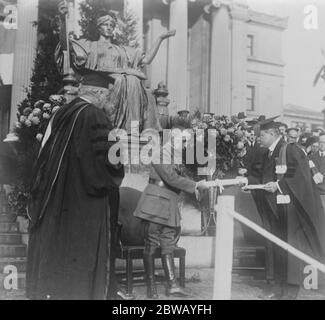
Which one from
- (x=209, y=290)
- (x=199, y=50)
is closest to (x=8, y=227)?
(x=209, y=290)

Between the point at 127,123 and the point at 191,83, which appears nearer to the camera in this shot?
the point at 127,123

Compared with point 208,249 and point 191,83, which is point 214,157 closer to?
point 208,249

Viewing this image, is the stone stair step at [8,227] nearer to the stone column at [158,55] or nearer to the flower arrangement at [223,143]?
the flower arrangement at [223,143]

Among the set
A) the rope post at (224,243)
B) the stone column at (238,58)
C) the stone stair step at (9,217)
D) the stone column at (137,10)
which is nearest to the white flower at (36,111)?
the stone stair step at (9,217)

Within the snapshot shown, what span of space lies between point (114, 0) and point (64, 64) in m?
12.8

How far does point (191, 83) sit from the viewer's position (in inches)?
1034

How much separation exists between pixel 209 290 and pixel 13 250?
9.91 ft

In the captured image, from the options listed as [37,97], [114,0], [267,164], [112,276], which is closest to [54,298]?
[112,276]

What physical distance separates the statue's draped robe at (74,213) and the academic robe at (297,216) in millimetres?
2188

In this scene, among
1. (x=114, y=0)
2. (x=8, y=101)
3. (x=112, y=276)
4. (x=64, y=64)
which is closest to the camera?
(x=112, y=276)

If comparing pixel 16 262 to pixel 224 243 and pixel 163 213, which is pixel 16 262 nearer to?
pixel 163 213

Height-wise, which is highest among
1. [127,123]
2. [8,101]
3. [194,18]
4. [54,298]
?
[194,18]

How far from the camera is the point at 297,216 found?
17.8 feet

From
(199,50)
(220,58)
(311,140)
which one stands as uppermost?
(199,50)
